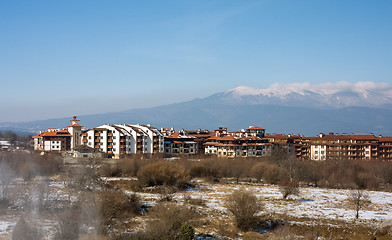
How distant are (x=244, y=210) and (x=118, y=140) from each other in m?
53.7

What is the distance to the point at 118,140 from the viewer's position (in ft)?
257

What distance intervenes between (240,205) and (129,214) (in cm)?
749

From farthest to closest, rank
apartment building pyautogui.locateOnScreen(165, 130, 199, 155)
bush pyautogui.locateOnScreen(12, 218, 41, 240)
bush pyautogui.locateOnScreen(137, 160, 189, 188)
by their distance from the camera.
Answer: apartment building pyautogui.locateOnScreen(165, 130, 199, 155) < bush pyautogui.locateOnScreen(137, 160, 189, 188) < bush pyautogui.locateOnScreen(12, 218, 41, 240)

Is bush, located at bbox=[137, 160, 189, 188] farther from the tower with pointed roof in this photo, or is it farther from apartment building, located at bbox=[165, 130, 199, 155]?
the tower with pointed roof

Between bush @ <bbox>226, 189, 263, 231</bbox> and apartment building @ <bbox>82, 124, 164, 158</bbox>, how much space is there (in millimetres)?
52385

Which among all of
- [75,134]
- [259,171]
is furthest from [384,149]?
[75,134]

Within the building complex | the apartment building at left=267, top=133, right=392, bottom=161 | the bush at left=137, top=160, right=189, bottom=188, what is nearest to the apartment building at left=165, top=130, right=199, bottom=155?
the building complex

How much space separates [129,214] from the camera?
1086 inches

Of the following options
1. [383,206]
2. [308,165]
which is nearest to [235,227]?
[383,206]

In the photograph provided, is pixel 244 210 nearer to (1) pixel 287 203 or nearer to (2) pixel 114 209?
(2) pixel 114 209

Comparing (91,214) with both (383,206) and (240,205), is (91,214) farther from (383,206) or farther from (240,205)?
(383,206)

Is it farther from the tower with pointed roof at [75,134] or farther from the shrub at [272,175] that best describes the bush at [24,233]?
the tower with pointed roof at [75,134]

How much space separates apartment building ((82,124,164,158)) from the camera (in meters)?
78.4

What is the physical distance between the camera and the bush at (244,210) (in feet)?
90.2
